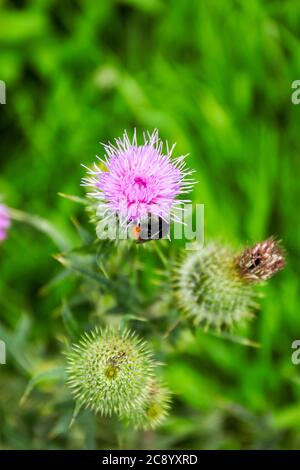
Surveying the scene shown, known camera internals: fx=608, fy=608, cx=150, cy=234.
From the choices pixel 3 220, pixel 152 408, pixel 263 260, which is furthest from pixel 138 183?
pixel 3 220

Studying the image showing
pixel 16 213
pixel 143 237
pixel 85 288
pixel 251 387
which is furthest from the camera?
pixel 251 387

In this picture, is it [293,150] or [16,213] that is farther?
[293,150]

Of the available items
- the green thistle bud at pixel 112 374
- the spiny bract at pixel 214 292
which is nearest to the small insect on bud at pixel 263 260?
the spiny bract at pixel 214 292

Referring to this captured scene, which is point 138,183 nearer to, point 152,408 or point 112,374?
point 112,374

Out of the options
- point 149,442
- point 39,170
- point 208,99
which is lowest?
point 149,442

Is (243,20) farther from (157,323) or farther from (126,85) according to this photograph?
(157,323)

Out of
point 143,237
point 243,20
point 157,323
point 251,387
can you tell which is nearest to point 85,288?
point 157,323

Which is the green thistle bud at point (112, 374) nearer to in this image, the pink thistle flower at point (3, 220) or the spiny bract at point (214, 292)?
the spiny bract at point (214, 292)

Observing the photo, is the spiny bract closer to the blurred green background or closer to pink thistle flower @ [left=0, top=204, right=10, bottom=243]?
pink thistle flower @ [left=0, top=204, right=10, bottom=243]

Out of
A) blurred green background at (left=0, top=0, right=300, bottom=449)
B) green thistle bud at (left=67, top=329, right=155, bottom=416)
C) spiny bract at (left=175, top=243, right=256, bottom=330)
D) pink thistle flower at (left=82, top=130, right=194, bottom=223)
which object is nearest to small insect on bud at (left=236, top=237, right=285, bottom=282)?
spiny bract at (left=175, top=243, right=256, bottom=330)
